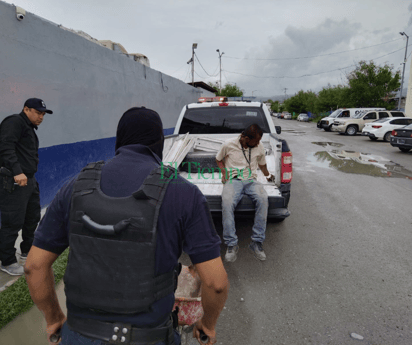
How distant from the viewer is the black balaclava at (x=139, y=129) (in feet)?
4.45

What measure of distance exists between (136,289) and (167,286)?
0.13m

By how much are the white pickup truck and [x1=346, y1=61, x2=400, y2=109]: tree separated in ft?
99.6

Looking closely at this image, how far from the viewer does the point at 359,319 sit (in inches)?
104

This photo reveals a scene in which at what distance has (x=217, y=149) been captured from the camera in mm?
5445

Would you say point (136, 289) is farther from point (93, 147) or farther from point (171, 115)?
point (171, 115)

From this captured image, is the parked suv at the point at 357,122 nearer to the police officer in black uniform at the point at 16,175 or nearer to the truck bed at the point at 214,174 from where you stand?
the truck bed at the point at 214,174

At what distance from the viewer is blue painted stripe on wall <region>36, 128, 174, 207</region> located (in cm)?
555

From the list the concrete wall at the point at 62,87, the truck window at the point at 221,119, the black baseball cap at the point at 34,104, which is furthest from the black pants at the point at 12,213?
the truck window at the point at 221,119

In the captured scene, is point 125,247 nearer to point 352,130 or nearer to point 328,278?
point 328,278

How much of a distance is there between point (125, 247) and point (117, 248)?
0.03 metres

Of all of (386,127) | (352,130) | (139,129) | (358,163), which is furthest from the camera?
(352,130)

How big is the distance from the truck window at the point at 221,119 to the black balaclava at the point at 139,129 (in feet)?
13.9

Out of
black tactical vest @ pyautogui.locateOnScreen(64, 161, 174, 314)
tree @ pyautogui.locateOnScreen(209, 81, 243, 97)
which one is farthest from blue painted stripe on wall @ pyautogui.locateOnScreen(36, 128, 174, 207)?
tree @ pyautogui.locateOnScreen(209, 81, 243, 97)

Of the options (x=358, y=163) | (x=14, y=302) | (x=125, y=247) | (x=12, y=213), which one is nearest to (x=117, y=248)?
(x=125, y=247)
